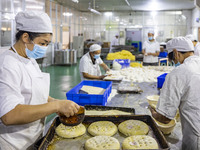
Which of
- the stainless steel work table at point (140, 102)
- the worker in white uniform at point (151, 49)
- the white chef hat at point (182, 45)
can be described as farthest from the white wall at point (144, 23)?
the white chef hat at point (182, 45)

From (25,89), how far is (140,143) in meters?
0.82

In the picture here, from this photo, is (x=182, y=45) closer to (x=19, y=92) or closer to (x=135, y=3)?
(x=19, y=92)

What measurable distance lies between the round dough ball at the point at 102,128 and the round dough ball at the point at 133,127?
0.06 meters

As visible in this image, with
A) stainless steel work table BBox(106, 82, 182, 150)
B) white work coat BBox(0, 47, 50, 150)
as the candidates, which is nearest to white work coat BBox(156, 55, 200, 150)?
stainless steel work table BBox(106, 82, 182, 150)

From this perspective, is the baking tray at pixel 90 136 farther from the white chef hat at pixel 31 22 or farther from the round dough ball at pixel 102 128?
the white chef hat at pixel 31 22

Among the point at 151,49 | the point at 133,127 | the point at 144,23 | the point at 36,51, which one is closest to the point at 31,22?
the point at 36,51

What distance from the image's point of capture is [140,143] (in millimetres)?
→ 1274

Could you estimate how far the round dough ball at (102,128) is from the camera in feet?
4.84

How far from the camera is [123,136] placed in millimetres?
1511

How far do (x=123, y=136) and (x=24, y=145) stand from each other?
72 centimetres

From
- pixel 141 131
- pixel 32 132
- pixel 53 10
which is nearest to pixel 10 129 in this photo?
pixel 32 132

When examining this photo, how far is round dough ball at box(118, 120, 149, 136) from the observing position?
1449mm

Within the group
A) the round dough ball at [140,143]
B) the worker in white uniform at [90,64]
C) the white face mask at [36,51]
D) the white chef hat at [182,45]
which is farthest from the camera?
the worker in white uniform at [90,64]

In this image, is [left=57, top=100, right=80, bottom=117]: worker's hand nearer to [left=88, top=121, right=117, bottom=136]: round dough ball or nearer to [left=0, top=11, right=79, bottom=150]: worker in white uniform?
[left=0, top=11, right=79, bottom=150]: worker in white uniform
